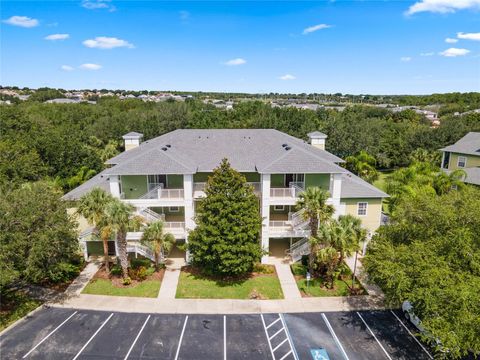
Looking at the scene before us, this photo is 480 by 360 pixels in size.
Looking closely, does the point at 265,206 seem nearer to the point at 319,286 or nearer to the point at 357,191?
the point at 319,286

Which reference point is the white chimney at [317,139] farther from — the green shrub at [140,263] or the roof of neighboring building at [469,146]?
the roof of neighboring building at [469,146]

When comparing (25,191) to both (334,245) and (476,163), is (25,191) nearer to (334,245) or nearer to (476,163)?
(334,245)

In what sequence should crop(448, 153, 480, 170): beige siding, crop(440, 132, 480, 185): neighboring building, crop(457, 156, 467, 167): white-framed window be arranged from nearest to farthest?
crop(440, 132, 480, 185): neighboring building → crop(448, 153, 480, 170): beige siding → crop(457, 156, 467, 167): white-framed window

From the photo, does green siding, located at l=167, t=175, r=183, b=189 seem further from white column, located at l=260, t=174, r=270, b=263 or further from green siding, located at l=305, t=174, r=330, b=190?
green siding, located at l=305, t=174, r=330, b=190

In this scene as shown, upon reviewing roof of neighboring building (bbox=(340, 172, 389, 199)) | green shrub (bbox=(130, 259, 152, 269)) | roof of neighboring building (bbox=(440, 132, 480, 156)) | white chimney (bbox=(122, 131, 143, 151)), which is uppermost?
A: white chimney (bbox=(122, 131, 143, 151))

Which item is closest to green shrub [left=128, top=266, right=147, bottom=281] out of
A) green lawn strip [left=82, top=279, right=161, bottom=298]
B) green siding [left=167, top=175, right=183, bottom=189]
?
green lawn strip [left=82, top=279, right=161, bottom=298]

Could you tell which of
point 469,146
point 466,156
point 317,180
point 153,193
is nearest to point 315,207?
point 317,180

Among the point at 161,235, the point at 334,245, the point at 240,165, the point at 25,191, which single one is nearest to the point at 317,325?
the point at 334,245
